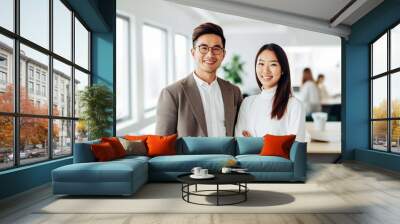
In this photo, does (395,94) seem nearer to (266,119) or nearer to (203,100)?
(266,119)

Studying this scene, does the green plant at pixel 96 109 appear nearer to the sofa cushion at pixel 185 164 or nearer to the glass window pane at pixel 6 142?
the sofa cushion at pixel 185 164

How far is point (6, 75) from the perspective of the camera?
5.24m

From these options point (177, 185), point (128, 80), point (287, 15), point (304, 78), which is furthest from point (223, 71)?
point (177, 185)

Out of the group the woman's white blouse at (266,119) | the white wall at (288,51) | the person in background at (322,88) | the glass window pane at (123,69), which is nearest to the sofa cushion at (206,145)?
the woman's white blouse at (266,119)

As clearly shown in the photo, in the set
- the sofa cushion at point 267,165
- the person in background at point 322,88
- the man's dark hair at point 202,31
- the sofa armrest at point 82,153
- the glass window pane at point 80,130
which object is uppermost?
the man's dark hair at point 202,31

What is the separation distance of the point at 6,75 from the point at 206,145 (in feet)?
10.4

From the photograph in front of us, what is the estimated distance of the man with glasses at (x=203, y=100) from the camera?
7.73m

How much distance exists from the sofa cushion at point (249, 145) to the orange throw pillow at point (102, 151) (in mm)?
2145

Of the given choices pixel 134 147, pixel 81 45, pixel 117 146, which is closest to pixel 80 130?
pixel 81 45

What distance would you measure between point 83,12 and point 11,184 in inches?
144

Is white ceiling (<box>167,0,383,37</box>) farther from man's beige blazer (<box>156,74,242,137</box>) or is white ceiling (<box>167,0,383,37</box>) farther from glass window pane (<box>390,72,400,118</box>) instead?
man's beige blazer (<box>156,74,242,137</box>)

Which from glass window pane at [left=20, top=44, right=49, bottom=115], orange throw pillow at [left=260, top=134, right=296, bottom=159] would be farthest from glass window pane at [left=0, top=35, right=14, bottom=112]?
orange throw pillow at [left=260, top=134, right=296, bottom=159]

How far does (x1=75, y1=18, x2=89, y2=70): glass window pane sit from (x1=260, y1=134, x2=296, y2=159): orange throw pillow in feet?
12.7

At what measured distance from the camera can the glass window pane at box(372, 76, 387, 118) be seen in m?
8.82
